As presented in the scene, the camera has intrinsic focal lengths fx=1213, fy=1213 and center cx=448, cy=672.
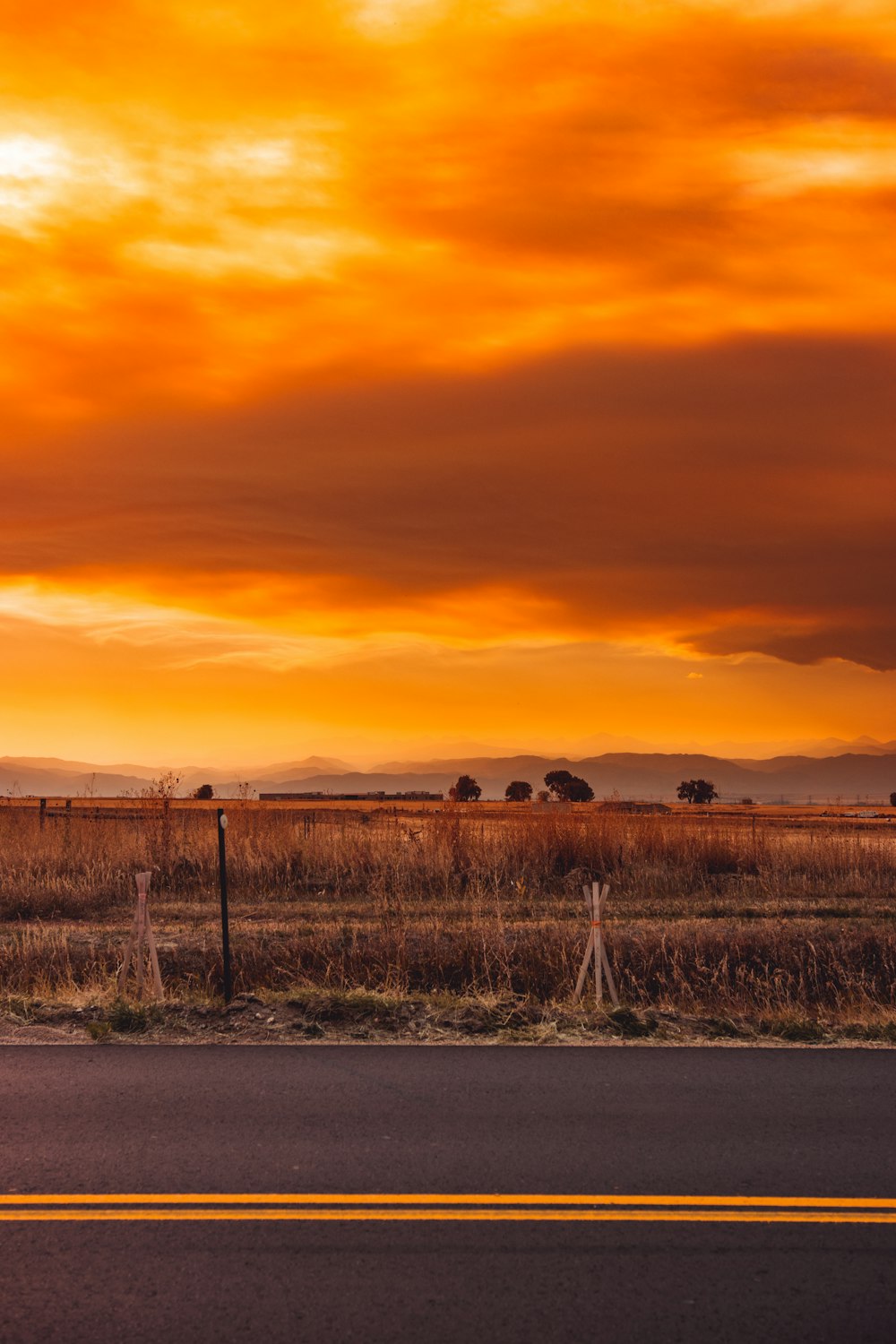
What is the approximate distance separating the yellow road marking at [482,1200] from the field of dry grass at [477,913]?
4.69 m

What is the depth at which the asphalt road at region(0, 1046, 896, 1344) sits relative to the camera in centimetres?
496

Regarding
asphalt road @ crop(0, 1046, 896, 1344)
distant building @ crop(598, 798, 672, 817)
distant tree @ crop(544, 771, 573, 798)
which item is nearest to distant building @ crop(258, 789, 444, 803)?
distant tree @ crop(544, 771, 573, 798)

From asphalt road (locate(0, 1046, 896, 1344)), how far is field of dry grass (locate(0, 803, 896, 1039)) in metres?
2.50

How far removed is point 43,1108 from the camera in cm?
800

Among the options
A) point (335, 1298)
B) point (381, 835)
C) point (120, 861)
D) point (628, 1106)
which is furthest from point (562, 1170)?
point (381, 835)

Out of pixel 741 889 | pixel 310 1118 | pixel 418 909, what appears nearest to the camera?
pixel 310 1118

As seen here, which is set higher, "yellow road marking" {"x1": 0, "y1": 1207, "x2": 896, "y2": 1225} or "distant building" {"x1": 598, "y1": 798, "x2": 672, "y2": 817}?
"distant building" {"x1": 598, "y1": 798, "x2": 672, "y2": 817}

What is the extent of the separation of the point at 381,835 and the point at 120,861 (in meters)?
7.16

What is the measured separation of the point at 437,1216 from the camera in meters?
A: 6.01

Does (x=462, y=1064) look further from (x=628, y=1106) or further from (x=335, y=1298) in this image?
(x=335, y=1298)

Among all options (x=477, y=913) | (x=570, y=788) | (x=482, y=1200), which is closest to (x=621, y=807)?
(x=477, y=913)

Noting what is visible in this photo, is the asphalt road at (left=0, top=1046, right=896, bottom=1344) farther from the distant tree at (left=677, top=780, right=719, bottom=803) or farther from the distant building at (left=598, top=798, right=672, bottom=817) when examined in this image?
the distant tree at (left=677, top=780, right=719, bottom=803)

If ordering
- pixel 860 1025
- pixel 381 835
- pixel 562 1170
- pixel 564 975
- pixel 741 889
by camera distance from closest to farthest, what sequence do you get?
1. pixel 562 1170
2. pixel 860 1025
3. pixel 564 975
4. pixel 741 889
5. pixel 381 835

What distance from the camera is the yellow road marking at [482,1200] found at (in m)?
6.19
